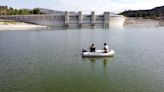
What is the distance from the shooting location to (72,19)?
181250mm

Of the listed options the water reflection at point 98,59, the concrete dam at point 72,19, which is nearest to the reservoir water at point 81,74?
the water reflection at point 98,59

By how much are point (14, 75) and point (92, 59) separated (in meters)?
12.9

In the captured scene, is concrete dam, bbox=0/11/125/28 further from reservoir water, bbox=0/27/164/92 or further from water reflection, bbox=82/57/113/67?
reservoir water, bbox=0/27/164/92

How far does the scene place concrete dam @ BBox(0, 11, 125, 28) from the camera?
561 ft

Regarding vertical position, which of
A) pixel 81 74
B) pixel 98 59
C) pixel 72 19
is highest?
pixel 72 19

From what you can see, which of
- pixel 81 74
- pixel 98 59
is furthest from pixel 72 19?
pixel 81 74

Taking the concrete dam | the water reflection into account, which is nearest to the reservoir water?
the water reflection

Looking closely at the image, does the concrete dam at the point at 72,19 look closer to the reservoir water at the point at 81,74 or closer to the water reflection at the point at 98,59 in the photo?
the water reflection at the point at 98,59

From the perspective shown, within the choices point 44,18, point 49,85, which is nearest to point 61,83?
point 49,85

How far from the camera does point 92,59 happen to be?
3891cm

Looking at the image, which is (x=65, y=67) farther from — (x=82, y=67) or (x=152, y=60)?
(x=152, y=60)

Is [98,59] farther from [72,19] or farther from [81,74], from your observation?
[72,19]

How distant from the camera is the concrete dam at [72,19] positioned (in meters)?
171

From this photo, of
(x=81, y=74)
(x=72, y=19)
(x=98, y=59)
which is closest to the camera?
(x=81, y=74)
